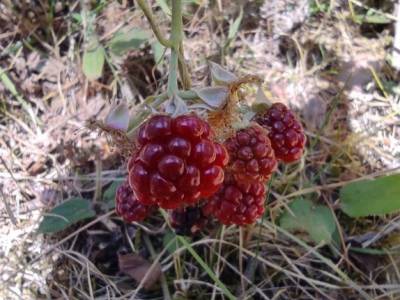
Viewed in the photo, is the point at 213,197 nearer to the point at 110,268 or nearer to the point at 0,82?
the point at 110,268

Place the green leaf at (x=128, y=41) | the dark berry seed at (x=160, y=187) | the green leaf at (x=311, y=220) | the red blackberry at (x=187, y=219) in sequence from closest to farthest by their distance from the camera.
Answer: the dark berry seed at (x=160, y=187) < the red blackberry at (x=187, y=219) < the green leaf at (x=311, y=220) < the green leaf at (x=128, y=41)

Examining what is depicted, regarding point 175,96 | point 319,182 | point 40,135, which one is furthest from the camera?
point 40,135

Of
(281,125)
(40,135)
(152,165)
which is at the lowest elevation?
(40,135)

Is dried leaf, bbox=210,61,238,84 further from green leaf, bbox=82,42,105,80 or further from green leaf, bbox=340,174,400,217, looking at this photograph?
green leaf, bbox=82,42,105,80

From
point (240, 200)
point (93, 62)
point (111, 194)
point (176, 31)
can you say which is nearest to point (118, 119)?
point (176, 31)

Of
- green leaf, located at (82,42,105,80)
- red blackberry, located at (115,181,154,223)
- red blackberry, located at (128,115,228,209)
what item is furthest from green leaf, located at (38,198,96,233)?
red blackberry, located at (128,115,228,209)

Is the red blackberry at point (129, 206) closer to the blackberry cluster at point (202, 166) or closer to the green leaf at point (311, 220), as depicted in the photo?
the blackberry cluster at point (202, 166)

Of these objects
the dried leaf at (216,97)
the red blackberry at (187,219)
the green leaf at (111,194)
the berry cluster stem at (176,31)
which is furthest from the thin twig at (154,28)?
the green leaf at (111,194)

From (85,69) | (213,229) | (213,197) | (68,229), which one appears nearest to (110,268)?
(68,229)
